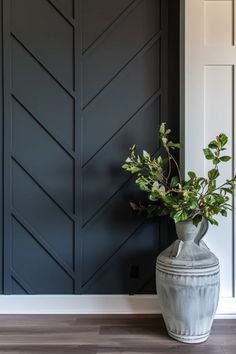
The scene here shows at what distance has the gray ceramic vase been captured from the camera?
2146 millimetres

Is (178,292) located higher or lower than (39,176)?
lower

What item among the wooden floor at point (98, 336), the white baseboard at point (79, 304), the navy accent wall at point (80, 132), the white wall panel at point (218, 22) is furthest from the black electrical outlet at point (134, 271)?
the white wall panel at point (218, 22)

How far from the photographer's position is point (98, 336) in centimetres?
232

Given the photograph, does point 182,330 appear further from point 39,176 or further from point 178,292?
point 39,176

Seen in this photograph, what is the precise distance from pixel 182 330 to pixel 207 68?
1753 mm

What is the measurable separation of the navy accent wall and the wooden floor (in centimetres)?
24

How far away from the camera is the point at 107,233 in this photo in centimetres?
270

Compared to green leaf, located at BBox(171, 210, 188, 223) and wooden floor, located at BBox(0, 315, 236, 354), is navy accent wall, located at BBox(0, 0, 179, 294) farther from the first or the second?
green leaf, located at BBox(171, 210, 188, 223)

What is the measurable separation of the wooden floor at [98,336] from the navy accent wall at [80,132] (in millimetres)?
237

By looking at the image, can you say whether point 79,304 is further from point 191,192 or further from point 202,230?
point 191,192

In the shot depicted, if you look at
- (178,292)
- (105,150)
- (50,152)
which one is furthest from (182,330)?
(50,152)

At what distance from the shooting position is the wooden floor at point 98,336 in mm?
2158

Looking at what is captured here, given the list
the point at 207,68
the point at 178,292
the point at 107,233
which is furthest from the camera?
the point at 107,233

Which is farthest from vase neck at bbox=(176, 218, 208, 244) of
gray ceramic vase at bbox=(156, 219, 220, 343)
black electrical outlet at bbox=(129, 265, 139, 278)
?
black electrical outlet at bbox=(129, 265, 139, 278)
